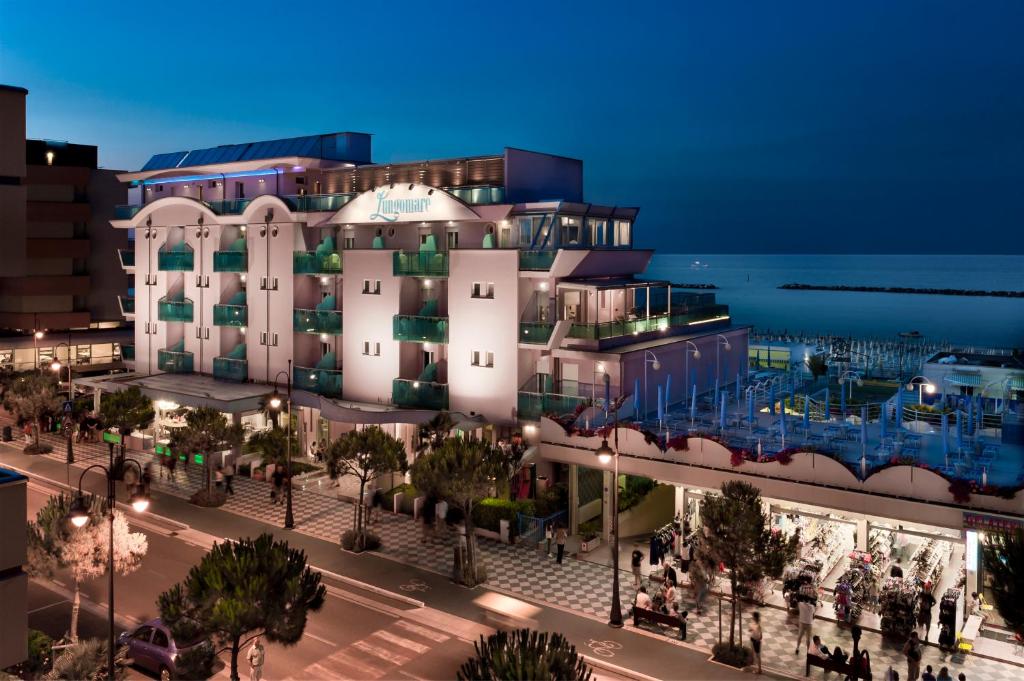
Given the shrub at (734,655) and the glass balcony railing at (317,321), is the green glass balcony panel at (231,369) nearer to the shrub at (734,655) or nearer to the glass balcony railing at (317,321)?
the glass balcony railing at (317,321)

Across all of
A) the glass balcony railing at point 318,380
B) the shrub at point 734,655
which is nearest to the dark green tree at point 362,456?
the glass balcony railing at point 318,380

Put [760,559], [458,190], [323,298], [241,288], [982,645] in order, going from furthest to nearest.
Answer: [241,288], [323,298], [458,190], [982,645], [760,559]

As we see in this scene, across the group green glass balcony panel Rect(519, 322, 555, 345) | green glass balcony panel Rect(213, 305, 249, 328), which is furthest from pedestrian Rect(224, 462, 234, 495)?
green glass balcony panel Rect(519, 322, 555, 345)

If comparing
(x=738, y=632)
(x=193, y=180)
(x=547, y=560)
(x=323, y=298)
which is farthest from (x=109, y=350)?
(x=738, y=632)

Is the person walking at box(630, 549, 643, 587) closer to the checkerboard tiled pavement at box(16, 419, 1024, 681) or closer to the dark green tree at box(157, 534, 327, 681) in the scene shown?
the checkerboard tiled pavement at box(16, 419, 1024, 681)

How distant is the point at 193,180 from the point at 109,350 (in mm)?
28046

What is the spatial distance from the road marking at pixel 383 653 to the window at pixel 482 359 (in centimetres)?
1716

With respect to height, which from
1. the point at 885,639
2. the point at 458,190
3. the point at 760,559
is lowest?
the point at 885,639

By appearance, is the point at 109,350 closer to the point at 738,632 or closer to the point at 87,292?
the point at 87,292

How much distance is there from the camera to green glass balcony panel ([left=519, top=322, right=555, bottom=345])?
36875 mm

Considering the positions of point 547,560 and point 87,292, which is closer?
point 547,560

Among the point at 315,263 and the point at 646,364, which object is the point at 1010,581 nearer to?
the point at 646,364

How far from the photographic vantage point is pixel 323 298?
47.9 metres

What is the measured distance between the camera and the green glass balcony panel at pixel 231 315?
50000mm
